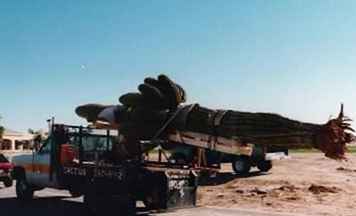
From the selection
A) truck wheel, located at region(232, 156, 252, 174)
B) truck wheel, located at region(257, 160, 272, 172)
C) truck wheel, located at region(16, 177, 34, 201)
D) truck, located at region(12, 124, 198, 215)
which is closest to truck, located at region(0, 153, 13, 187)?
truck wheel, located at region(16, 177, 34, 201)

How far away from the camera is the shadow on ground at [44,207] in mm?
14633

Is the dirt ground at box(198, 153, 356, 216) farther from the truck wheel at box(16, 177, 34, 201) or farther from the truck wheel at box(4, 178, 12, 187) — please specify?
the truck wheel at box(4, 178, 12, 187)

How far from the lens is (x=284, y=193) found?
19.4 metres

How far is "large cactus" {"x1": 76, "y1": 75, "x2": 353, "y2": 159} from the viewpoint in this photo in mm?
10273

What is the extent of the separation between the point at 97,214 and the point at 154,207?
134cm

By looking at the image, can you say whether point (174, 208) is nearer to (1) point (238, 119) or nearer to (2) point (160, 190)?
(2) point (160, 190)

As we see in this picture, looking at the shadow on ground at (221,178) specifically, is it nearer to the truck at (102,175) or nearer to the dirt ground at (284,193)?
the dirt ground at (284,193)

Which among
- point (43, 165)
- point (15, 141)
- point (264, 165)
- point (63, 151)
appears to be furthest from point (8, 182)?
point (15, 141)

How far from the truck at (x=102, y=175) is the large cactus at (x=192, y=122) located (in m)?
0.73

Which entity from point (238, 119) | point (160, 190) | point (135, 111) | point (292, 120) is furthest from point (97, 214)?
point (292, 120)

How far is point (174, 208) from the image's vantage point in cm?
1374

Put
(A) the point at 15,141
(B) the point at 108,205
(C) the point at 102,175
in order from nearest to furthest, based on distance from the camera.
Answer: (B) the point at 108,205 → (C) the point at 102,175 → (A) the point at 15,141

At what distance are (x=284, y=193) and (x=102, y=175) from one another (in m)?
7.65

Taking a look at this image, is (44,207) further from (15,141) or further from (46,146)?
(15,141)
